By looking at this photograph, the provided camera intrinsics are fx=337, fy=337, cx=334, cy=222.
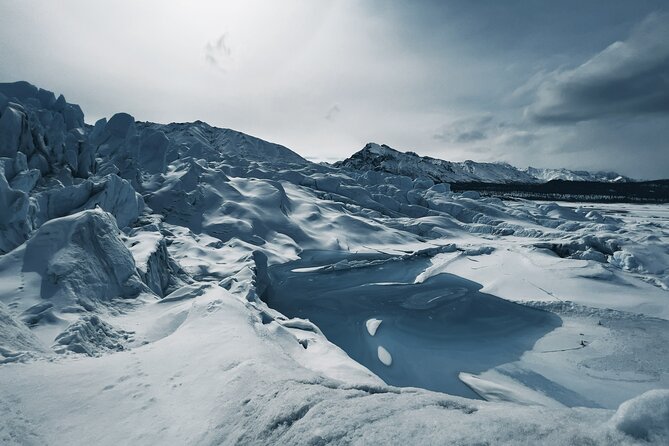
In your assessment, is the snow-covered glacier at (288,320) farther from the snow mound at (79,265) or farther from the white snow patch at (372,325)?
the white snow patch at (372,325)

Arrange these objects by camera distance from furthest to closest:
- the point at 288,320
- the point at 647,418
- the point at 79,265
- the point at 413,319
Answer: the point at 413,319 → the point at 288,320 → the point at 79,265 → the point at 647,418

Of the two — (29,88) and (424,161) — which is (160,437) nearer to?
(29,88)

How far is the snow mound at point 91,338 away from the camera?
559cm

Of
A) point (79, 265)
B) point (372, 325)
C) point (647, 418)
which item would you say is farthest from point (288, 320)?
point (647, 418)

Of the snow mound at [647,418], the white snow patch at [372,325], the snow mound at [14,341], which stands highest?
the snow mound at [647,418]

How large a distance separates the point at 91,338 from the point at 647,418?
7528 millimetres

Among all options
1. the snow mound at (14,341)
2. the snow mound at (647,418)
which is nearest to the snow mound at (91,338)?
the snow mound at (14,341)

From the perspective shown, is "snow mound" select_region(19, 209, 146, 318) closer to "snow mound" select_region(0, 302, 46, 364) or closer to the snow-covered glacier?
the snow-covered glacier

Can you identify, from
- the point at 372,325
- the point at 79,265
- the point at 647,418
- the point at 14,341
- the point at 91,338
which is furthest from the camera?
the point at 372,325

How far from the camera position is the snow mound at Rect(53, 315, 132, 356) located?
5590mm

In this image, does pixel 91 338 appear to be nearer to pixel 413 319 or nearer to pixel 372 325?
pixel 372 325

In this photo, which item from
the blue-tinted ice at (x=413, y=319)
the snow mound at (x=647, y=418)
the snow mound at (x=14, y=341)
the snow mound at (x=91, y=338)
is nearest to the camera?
the snow mound at (x=647, y=418)

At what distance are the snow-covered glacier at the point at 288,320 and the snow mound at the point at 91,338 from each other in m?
0.03

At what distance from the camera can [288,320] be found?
37.2 ft
